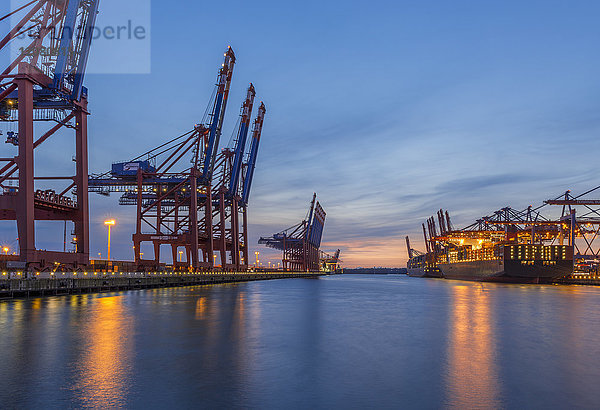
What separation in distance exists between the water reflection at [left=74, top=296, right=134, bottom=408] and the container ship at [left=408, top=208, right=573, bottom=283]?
81.7 m

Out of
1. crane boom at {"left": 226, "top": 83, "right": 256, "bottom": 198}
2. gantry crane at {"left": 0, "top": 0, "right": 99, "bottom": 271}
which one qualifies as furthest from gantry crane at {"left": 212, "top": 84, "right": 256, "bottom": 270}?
→ gantry crane at {"left": 0, "top": 0, "right": 99, "bottom": 271}

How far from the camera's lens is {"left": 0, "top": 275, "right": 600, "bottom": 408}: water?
9.09 meters

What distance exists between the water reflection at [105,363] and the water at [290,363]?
29 millimetres

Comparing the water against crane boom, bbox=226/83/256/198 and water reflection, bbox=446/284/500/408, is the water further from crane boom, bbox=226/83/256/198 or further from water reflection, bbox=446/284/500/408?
crane boom, bbox=226/83/256/198

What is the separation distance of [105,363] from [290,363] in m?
4.54

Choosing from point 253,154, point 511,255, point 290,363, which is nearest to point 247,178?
point 253,154

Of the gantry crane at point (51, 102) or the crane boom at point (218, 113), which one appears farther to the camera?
the crane boom at point (218, 113)

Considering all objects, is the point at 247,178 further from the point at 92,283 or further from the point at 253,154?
the point at 92,283

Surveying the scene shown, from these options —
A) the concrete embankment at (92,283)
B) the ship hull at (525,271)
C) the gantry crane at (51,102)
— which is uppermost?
the gantry crane at (51,102)

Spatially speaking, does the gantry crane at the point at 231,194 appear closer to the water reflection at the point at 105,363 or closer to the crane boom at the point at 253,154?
the crane boom at the point at 253,154

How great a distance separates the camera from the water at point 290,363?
909 centimetres

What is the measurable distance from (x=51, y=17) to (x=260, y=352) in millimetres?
35111

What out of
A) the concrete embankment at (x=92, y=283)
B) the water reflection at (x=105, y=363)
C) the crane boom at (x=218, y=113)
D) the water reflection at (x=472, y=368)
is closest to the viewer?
the water reflection at (x=105, y=363)

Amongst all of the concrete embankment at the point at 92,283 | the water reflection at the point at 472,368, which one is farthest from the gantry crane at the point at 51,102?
the water reflection at the point at 472,368
